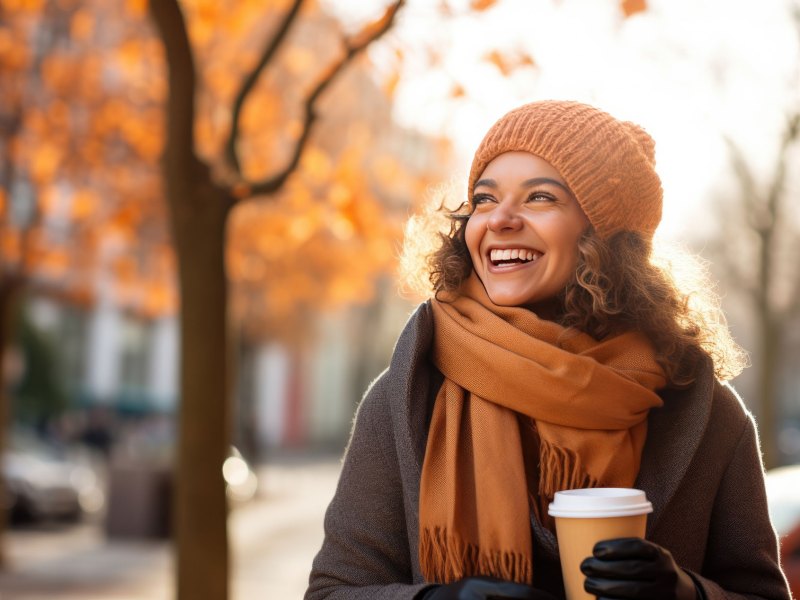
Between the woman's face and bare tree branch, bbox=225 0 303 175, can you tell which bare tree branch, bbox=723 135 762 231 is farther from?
the woman's face

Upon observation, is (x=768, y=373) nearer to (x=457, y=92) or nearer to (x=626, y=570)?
(x=457, y=92)

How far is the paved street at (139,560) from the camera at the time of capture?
10.4 meters

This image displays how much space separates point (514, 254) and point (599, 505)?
707 mm

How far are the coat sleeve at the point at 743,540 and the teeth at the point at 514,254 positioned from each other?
655mm

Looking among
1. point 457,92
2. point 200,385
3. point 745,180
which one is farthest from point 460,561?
point 745,180

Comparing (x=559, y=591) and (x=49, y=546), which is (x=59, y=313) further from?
(x=559, y=591)

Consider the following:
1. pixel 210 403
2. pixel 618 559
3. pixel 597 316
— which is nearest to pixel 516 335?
pixel 597 316

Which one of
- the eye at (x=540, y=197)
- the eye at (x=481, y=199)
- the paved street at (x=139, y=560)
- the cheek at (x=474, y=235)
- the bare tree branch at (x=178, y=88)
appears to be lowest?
the paved street at (x=139, y=560)

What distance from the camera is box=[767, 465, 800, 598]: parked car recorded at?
16.5ft

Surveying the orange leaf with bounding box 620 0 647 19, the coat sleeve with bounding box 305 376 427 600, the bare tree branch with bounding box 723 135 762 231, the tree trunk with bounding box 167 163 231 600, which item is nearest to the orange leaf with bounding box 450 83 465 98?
the orange leaf with bounding box 620 0 647 19

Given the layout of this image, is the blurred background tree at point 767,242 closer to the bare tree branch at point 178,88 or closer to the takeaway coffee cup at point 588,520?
the bare tree branch at point 178,88

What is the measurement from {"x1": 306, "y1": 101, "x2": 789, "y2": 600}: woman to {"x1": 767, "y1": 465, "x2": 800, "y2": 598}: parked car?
9.05ft

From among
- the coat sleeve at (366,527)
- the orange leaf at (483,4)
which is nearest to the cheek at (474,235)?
the coat sleeve at (366,527)

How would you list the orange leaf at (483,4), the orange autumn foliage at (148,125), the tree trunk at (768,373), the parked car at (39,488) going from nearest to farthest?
the orange leaf at (483,4) → the orange autumn foliage at (148,125) → the tree trunk at (768,373) → the parked car at (39,488)
